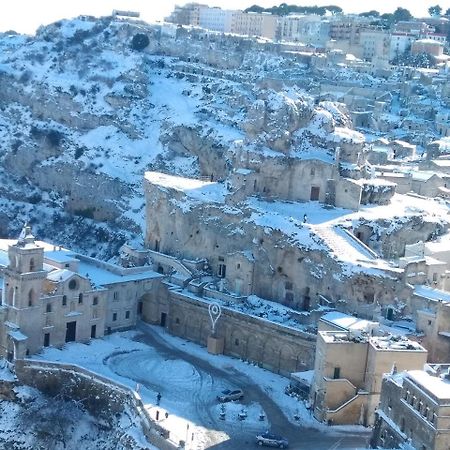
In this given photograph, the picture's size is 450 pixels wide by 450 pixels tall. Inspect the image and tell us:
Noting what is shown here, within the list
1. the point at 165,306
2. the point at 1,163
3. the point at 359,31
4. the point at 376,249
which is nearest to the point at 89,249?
the point at 1,163

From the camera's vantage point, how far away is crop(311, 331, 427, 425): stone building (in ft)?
147

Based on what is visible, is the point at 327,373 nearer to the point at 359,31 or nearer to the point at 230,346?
the point at 230,346

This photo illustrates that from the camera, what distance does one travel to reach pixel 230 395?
47656 mm

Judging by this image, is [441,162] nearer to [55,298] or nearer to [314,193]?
[314,193]

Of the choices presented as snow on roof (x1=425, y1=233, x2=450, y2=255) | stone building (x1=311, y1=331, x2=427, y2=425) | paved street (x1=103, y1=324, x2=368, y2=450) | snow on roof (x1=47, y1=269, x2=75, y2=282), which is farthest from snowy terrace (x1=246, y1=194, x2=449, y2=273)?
snow on roof (x1=47, y1=269, x2=75, y2=282)

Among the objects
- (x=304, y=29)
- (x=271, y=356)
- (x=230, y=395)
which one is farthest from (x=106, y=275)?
(x=304, y=29)

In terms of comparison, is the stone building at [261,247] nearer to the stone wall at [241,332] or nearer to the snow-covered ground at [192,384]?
the stone wall at [241,332]

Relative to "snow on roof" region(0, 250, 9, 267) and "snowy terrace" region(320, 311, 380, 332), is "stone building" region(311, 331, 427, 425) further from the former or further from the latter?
"snow on roof" region(0, 250, 9, 267)

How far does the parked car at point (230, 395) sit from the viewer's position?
4734cm

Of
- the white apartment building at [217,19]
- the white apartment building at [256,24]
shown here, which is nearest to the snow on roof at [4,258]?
the white apartment building at [256,24]

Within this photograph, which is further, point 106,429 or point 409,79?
point 409,79

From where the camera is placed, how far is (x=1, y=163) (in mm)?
99188

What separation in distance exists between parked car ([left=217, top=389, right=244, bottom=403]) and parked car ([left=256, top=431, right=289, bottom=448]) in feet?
14.8

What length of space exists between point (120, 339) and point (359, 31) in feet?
288
